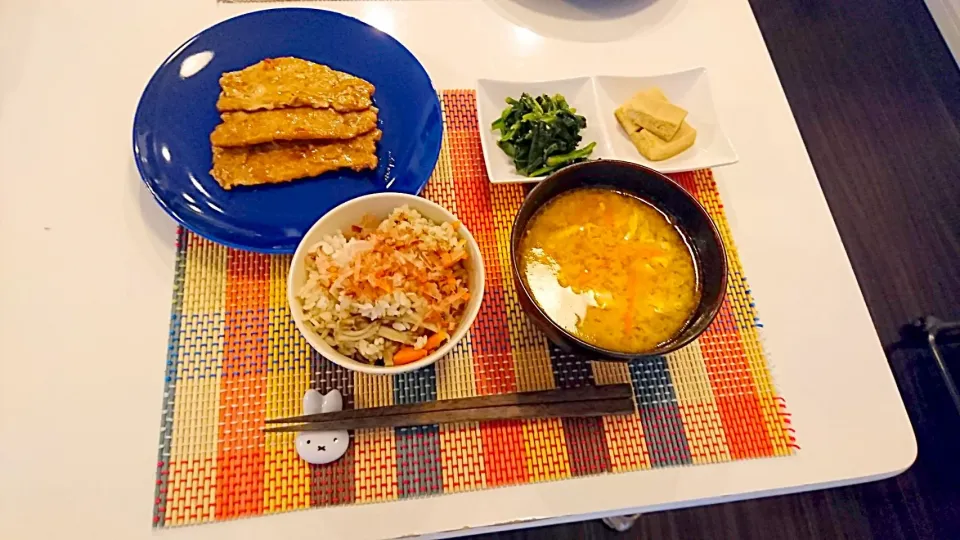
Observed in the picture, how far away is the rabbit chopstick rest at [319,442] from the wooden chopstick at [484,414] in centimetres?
1

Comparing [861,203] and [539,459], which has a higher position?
[861,203]

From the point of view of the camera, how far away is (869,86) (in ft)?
9.48

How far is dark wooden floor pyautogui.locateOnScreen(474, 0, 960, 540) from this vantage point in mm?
2084

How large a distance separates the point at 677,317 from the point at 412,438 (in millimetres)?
564

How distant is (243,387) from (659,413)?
2.74ft

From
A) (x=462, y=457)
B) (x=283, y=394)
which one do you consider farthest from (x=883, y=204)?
(x=283, y=394)

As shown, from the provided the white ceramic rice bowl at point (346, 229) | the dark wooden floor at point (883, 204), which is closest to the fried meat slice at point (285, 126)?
the white ceramic rice bowl at point (346, 229)

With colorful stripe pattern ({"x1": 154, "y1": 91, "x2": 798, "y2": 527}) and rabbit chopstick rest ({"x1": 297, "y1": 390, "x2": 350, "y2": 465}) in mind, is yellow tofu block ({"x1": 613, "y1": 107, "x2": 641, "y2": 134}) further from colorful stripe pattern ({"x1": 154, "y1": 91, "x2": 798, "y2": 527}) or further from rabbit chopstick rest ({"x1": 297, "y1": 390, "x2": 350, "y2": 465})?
rabbit chopstick rest ({"x1": 297, "y1": 390, "x2": 350, "y2": 465})

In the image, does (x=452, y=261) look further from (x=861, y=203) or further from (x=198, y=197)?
(x=861, y=203)

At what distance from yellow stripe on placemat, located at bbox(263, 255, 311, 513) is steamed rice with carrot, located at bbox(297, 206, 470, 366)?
0.48 feet

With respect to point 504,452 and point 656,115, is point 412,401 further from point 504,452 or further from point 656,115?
point 656,115

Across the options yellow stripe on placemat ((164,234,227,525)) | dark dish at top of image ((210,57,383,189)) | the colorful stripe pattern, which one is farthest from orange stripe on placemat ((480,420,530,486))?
dark dish at top of image ((210,57,383,189))

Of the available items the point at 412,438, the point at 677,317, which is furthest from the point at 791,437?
the point at 412,438

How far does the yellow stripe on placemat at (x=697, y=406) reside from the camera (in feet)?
3.82
